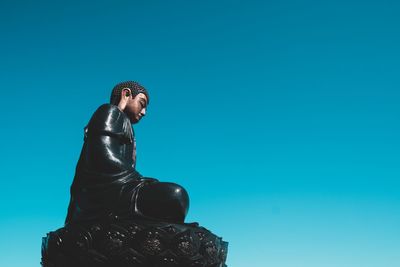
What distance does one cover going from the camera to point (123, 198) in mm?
4309

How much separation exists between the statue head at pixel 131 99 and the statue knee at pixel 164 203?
180 cm

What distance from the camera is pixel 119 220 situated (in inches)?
159

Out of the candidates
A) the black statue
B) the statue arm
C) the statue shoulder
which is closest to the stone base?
the black statue

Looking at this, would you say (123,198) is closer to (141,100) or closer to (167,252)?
(167,252)

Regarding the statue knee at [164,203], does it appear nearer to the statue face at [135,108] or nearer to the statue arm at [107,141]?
the statue arm at [107,141]

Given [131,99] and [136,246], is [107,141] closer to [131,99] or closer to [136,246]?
[131,99]

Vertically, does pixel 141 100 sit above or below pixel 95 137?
above

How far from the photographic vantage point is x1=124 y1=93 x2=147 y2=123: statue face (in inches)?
230

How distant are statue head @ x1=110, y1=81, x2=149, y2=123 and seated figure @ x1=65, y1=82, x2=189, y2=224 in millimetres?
565

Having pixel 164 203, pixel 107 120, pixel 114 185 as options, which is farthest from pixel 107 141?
pixel 164 203

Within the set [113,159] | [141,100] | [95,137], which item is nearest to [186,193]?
[113,159]

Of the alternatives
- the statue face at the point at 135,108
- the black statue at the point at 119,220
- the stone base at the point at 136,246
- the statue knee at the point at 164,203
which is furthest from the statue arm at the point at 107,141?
the stone base at the point at 136,246

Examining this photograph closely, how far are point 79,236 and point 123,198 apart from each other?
21.4 inches

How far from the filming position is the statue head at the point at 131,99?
19.1 ft
